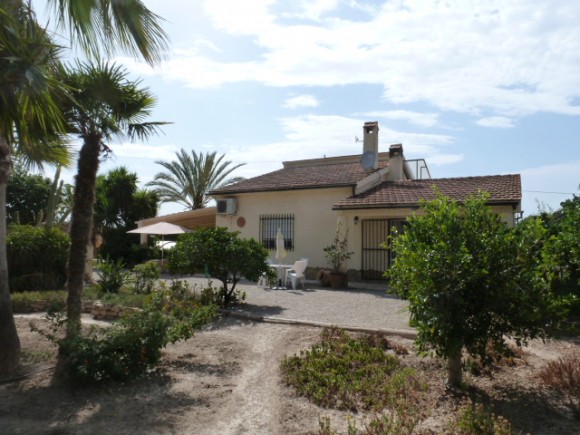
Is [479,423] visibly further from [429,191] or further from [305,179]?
[305,179]

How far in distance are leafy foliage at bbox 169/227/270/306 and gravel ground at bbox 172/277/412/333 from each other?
0.80 m

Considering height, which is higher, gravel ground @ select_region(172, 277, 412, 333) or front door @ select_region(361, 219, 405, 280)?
front door @ select_region(361, 219, 405, 280)

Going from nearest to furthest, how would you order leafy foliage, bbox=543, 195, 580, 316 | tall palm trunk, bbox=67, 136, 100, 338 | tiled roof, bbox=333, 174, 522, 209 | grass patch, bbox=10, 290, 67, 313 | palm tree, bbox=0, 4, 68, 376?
palm tree, bbox=0, 4, 68, 376, tall palm trunk, bbox=67, 136, 100, 338, leafy foliage, bbox=543, 195, 580, 316, grass patch, bbox=10, 290, 67, 313, tiled roof, bbox=333, 174, 522, 209

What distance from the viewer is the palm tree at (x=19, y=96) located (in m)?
4.83

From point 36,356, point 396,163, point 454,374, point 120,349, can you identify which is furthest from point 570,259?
point 396,163

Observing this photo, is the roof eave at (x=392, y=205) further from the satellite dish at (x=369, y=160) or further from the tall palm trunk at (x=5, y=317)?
the tall palm trunk at (x=5, y=317)

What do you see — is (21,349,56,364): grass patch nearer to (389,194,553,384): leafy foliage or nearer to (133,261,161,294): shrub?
(133,261,161,294): shrub

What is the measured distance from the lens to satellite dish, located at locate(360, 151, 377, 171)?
19.5 meters

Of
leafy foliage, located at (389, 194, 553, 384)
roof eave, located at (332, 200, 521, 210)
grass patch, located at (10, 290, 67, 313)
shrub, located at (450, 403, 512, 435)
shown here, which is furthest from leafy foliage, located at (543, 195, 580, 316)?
grass patch, located at (10, 290, 67, 313)

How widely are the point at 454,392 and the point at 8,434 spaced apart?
4.45m

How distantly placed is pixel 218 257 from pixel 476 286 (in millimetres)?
6011

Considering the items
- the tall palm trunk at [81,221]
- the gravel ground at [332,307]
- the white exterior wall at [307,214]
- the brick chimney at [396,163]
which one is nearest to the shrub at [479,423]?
the gravel ground at [332,307]

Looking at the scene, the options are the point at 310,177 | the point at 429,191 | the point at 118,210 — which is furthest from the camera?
the point at 118,210

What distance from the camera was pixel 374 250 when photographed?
16.2 metres
